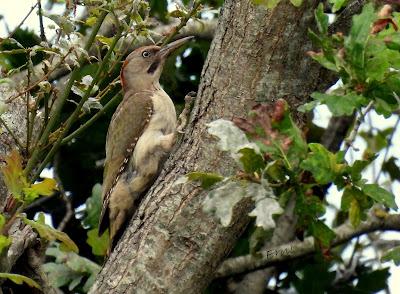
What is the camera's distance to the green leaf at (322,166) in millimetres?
3544

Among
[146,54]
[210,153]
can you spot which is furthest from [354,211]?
[146,54]

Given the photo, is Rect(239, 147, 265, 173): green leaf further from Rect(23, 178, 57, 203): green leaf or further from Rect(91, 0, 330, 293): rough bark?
Rect(91, 0, 330, 293): rough bark

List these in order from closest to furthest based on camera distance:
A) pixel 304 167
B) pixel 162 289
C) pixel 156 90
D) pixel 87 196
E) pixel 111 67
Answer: pixel 304 167
pixel 162 289
pixel 111 67
pixel 156 90
pixel 87 196

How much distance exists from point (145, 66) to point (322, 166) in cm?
373

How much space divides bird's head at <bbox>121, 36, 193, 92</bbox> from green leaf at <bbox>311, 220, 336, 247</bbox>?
10.8 ft

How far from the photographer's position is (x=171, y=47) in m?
7.05

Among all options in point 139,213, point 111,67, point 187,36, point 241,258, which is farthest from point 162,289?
point 187,36

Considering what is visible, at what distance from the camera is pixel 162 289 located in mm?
4703

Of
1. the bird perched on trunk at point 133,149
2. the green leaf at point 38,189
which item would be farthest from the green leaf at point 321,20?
the bird perched on trunk at point 133,149

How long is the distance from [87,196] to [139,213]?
115 inches

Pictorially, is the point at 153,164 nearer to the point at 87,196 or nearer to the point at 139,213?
the point at 139,213

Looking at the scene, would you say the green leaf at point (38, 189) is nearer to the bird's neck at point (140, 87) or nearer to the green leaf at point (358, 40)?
the green leaf at point (358, 40)

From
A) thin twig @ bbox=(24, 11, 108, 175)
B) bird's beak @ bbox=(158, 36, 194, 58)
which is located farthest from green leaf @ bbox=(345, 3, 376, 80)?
bird's beak @ bbox=(158, 36, 194, 58)

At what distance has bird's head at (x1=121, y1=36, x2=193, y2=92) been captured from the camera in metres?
7.04
